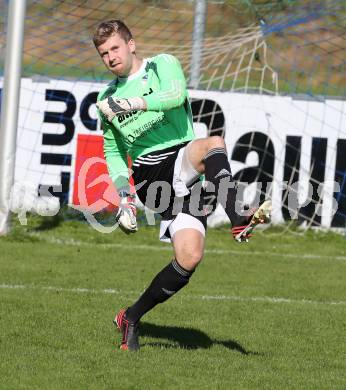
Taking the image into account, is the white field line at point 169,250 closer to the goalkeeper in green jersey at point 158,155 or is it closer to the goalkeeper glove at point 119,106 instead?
the goalkeeper in green jersey at point 158,155

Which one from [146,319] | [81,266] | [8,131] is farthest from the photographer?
[8,131]

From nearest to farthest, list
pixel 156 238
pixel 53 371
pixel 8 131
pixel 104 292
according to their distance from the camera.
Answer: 1. pixel 53 371
2. pixel 104 292
3. pixel 8 131
4. pixel 156 238

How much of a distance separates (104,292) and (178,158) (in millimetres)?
2377

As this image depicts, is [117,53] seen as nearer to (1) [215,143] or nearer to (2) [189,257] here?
(1) [215,143]

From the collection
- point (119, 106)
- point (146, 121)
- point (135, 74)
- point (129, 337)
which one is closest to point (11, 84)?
point (135, 74)

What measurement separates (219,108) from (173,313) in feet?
16.6

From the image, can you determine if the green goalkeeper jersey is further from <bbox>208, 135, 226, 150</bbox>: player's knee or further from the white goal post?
the white goal post

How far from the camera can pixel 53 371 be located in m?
5.29

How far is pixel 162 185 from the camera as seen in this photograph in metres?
6.04

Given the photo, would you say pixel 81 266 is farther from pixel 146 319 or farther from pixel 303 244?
pixel 303 244

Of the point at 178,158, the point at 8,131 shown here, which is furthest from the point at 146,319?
the point at 8,131

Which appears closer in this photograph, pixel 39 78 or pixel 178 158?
pixel 178 158

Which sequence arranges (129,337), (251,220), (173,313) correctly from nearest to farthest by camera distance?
(251,220), (129,337), (173,313)

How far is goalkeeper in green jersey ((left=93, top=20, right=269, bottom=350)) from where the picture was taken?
5754mm
